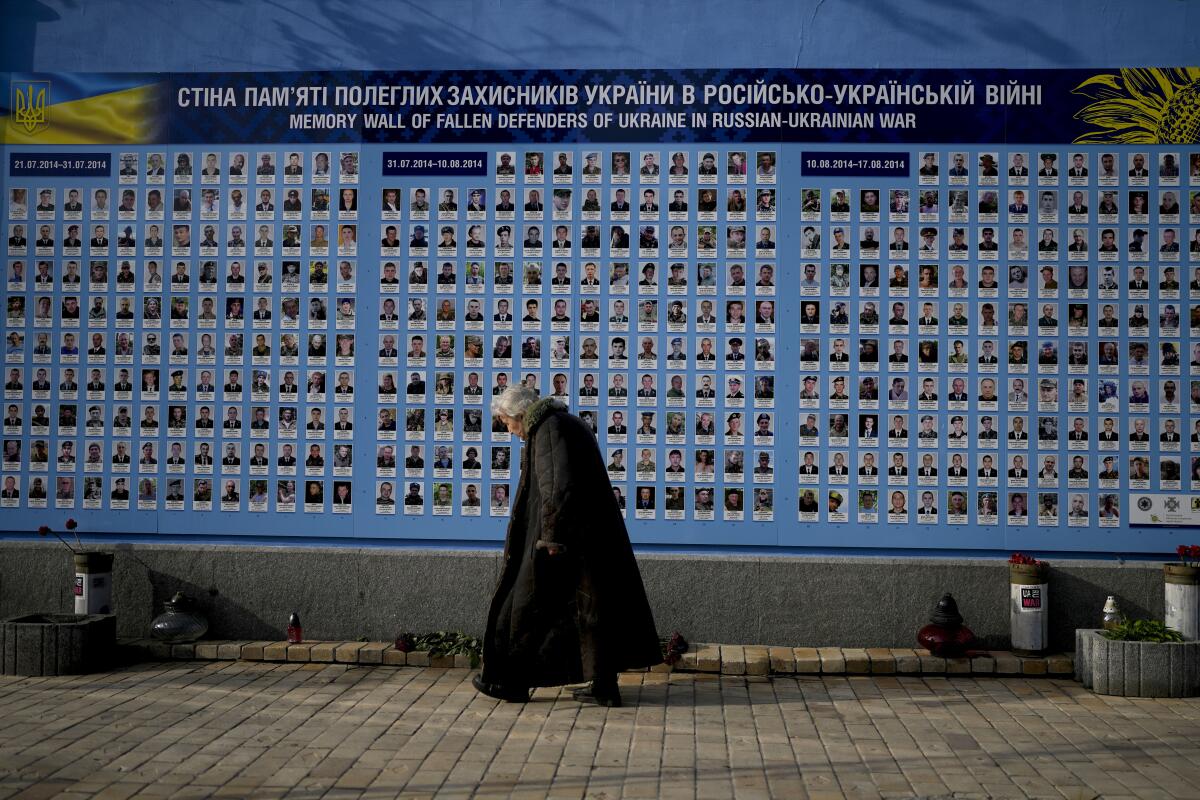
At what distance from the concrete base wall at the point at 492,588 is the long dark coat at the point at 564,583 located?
4.15ft

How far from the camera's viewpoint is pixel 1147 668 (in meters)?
7.91

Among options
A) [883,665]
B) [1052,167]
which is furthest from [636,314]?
[1052,167]

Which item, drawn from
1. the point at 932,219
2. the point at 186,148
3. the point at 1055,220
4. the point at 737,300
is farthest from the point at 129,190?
the point at 1055,220

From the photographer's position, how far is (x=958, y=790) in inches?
233

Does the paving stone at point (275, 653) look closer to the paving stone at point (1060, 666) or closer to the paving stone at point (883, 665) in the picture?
the paving stone at point (883, 665)

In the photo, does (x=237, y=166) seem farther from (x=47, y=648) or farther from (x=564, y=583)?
(x=564, y=583)

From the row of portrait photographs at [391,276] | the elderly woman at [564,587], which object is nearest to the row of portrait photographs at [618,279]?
the row of portrait photographs at [391,276]

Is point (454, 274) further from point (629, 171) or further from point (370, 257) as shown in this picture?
point (629, 171)

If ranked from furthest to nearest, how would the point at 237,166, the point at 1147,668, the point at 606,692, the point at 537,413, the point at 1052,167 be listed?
the point at 237,166 < the point at 1052,167 < the point at 1147,668 < the point at 537,413 < the point at 606,692

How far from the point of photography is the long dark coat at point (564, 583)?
24.7 ft

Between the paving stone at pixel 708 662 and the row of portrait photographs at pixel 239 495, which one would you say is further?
the row of portrait photographs at pixel 239 495

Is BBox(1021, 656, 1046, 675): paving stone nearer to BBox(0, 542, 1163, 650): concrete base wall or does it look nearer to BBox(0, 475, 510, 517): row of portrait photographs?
BBox(0, 542, 1163, 650): concrete base wall

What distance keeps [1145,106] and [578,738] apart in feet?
19.6

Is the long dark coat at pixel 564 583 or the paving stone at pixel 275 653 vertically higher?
the long dark coat at pixel 564 583
